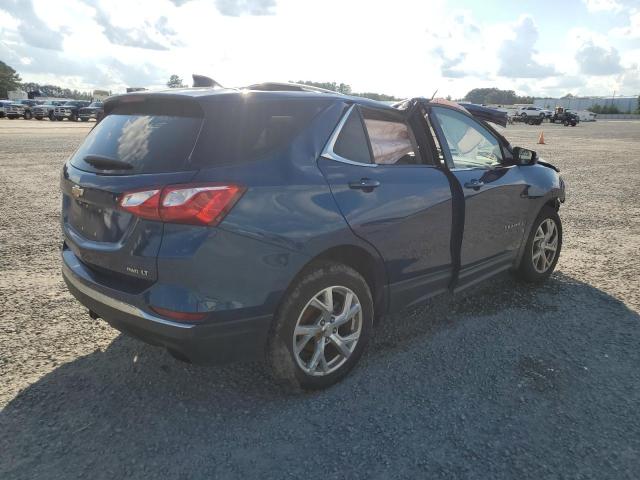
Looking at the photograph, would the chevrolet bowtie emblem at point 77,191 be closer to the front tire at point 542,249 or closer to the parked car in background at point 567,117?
the front tire at point 542,249

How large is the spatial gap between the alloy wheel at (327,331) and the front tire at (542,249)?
2325 mm

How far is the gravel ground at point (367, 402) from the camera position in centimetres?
246

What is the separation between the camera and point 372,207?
3.10 m

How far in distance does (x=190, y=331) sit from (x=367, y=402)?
1149mm

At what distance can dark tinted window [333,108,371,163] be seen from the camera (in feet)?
10.1

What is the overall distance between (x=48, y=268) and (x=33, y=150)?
13777mm

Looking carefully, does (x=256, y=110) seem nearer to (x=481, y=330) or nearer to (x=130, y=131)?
(x=130, y=131)

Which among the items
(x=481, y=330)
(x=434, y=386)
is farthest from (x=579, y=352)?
(x=434, y=386)

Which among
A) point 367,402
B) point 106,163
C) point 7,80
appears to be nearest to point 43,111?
point 106,163

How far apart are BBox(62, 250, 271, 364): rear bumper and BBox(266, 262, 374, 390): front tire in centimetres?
14

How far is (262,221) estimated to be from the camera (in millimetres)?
2566

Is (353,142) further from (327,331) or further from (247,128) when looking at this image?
(327,331)

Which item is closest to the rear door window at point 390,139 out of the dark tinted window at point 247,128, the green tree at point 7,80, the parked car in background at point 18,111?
the dark tinted window at point 247,128

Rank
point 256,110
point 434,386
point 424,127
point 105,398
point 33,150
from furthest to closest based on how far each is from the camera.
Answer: point 33,150 < point 424,127 < point 434,386 < point 105,398 < point 256,110
